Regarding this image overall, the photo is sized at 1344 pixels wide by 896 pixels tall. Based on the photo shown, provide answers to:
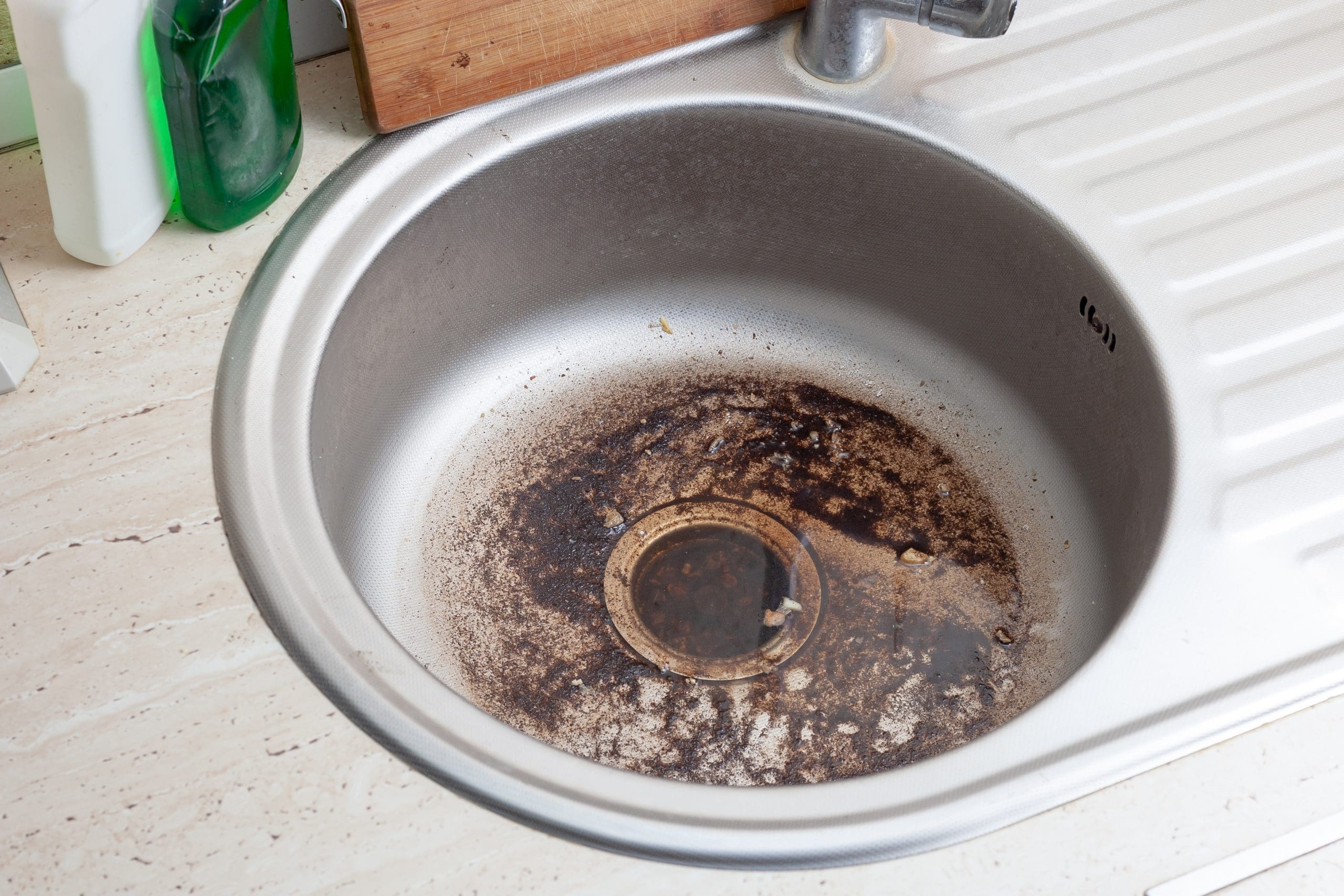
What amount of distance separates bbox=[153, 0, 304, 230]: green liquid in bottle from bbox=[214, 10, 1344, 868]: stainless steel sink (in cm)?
5

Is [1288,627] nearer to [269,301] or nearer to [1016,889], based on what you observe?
[1016,889]

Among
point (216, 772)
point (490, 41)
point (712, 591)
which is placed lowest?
point (712, 591)

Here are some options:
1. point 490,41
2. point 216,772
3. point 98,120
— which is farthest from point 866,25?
point 216,772

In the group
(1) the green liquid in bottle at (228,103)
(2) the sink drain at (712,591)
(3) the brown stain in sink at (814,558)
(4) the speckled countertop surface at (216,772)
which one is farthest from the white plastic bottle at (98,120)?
(2) the sink drain at (712,591)

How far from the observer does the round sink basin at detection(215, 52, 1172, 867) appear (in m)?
0.82

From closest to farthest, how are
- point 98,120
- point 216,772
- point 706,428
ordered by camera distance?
point 216,772 < point 98,120 < point 706,428

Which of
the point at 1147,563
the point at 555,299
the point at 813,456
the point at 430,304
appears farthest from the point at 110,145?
the point at 1147,563

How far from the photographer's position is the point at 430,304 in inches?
36.4

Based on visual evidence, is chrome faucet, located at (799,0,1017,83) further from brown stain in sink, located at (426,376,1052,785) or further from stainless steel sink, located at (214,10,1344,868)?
brown stain in sink, located at (426,376,1052,785)

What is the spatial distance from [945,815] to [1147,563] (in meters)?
0.23

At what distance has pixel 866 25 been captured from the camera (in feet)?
2.99

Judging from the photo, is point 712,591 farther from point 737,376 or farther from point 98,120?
point 98,120

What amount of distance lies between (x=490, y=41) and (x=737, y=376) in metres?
0.36

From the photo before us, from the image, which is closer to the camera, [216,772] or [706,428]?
[216,772]
